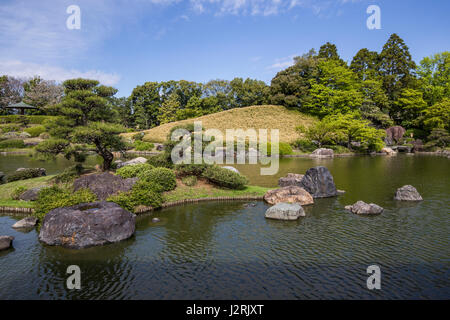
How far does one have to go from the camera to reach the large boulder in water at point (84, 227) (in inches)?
523

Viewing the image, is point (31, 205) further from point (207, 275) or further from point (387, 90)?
point (387, 90)

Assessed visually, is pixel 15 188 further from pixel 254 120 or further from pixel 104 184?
pixel 254 120

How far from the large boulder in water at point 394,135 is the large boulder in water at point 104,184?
2357 inches

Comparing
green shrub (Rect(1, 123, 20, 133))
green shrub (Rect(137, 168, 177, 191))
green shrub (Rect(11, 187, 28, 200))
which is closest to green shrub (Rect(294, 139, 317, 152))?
green shrub (Rect(137, 168, 177, 191))

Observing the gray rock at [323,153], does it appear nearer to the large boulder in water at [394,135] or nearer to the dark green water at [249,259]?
the large boulder in water at [394,135]

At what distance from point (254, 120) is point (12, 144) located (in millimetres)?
53075

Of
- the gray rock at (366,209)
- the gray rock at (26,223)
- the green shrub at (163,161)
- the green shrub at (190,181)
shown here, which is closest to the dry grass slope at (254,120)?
the green shrub at (163,161)

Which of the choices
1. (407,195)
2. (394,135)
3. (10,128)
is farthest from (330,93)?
(10,128)

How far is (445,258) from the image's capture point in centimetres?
1192

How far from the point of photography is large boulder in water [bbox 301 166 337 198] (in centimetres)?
2209

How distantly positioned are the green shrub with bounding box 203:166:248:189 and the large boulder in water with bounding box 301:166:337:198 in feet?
16.0

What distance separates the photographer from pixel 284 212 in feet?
55.9

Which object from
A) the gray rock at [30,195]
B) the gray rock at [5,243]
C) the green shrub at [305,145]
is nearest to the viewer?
the gray rock at [5,243]
